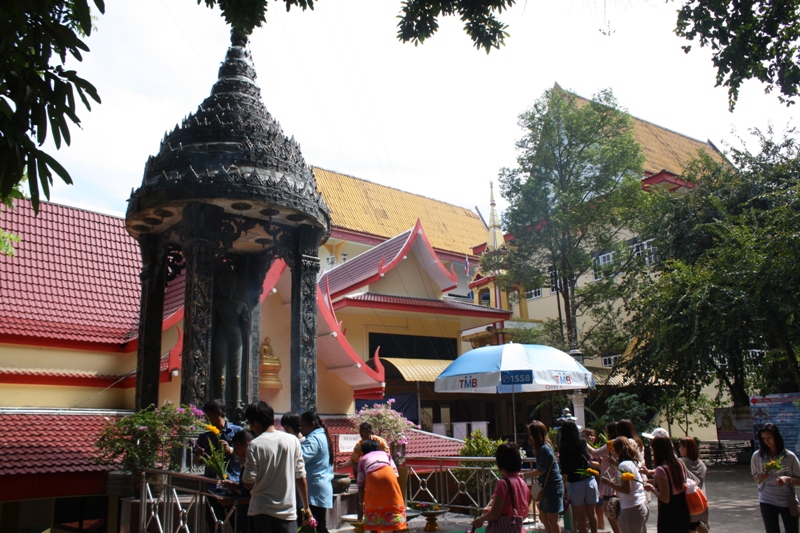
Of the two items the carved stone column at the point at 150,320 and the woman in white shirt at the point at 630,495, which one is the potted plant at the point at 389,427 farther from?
the woman in white shirt at the point at 630,495

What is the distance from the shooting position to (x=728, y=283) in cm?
1591

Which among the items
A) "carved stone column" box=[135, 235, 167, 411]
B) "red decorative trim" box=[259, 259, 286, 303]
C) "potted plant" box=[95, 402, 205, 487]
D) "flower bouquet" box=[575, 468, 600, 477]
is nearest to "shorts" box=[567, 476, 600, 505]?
"flower bouquet" box=[575, 468, 600, 477]

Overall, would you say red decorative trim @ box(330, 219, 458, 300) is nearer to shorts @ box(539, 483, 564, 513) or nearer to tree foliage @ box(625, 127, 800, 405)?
tree foliage @ box(625, 127, 800, 405)

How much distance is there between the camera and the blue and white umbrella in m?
10.7

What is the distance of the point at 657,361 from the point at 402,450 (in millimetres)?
11566

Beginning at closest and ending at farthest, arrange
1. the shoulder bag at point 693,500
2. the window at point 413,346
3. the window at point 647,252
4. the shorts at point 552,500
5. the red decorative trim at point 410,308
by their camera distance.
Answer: the shoulder bag at point 693,500 → the shorts at point 552,500 → the red decorative trim at point 410,308 → the window at point 413,346 → the window at point 647,252

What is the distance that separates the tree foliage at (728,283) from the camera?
14.3m

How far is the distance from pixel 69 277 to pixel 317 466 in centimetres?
804

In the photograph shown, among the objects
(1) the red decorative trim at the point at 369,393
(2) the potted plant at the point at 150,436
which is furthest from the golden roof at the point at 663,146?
(2) the potted plant at the point at 150,436

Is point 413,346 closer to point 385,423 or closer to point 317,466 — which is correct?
point 385,423

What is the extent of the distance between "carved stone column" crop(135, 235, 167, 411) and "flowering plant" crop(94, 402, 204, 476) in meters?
1.58

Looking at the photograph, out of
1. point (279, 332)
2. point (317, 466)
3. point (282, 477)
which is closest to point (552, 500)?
point (317, 466)

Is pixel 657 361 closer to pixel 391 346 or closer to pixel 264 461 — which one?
pixel 391 346

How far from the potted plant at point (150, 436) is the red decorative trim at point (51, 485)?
141cm
